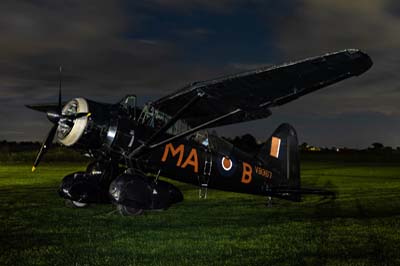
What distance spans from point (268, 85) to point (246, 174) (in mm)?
3014

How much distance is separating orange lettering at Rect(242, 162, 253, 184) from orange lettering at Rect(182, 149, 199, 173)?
1389 mm

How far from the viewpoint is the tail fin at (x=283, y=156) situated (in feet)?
41.9

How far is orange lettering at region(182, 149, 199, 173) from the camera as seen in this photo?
11.1 metres

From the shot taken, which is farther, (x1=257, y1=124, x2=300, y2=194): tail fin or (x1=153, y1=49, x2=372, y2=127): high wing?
(x1=257, y1=124, x2=300, y2=194): tail fin

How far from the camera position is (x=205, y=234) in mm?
8578

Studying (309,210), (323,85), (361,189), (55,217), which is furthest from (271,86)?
(361,189)

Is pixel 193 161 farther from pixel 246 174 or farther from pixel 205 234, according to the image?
pixel 205 234

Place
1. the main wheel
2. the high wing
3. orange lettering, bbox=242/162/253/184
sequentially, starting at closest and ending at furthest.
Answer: the high wing → the main wheel → orange lettering, bbox=242/162/253/184

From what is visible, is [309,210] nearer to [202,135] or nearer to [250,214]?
[250,214]

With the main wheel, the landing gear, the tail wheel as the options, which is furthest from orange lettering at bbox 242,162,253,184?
the tail wheel

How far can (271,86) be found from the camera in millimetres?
9828

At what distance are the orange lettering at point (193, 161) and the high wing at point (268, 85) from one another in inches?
39.2

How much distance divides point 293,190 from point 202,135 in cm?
289

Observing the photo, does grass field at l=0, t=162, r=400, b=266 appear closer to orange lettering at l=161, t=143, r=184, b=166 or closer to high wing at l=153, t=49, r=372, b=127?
orange lettering at l=161, t=143, r=184, b=166
